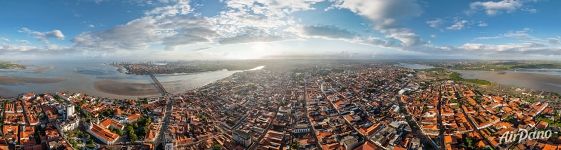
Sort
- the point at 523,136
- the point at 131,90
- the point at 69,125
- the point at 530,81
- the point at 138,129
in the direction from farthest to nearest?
the point at 530,81 < the point at 131,90 < the point at 69,125 < the point at 138,129 < the point at 523,136

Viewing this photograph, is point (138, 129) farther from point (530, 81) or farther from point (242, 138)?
point (530, 81)

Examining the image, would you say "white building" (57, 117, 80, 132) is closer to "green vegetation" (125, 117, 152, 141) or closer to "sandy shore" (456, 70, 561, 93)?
"green vegetation" (125, 117, 152, 141)

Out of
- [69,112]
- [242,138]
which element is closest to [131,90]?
[69,112]

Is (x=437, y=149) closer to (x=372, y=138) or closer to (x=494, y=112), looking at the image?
(x=372, y=138)

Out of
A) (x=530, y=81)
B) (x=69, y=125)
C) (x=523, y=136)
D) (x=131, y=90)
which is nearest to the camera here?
(x=523, y=136)

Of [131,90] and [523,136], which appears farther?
[131,90]

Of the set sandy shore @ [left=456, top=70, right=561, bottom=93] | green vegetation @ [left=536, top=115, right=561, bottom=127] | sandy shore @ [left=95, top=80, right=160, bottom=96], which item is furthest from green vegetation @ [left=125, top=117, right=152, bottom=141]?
sandy shore @ [left=456, top=70, right=561, bottom=93]

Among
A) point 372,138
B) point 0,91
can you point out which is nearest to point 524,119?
point 372,138

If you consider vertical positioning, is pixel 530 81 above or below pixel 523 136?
above
